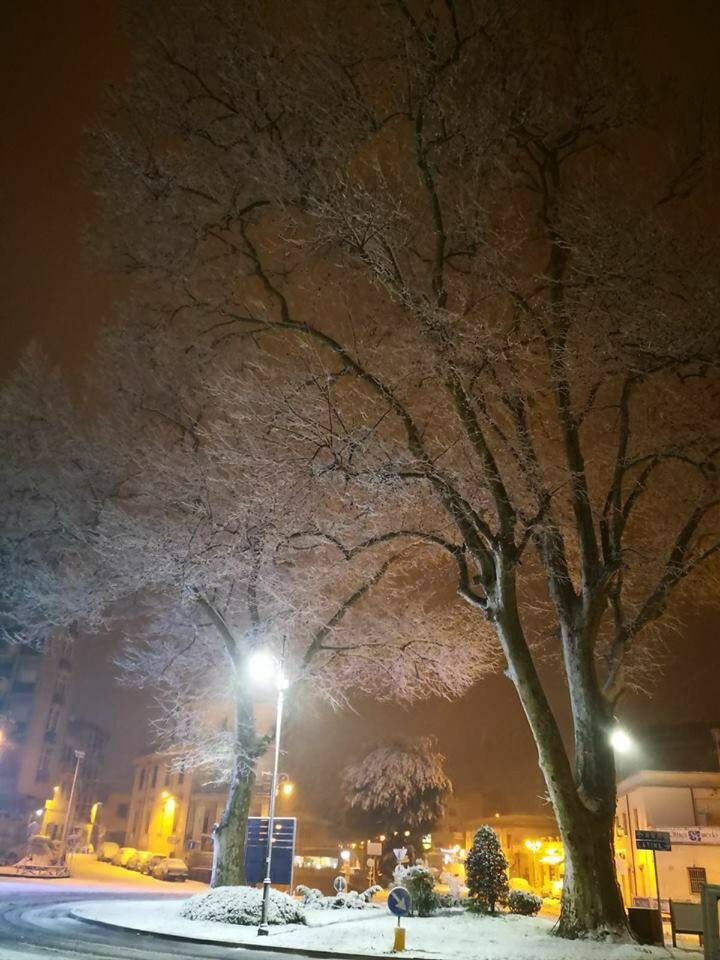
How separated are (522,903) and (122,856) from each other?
1435 inches

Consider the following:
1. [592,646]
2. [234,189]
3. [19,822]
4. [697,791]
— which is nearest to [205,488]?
[234,189]

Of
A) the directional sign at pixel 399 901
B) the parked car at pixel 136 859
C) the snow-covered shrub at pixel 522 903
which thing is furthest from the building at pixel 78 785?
the directional sign at pixel 399 901

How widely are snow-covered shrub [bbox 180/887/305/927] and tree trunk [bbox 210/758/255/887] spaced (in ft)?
7.58

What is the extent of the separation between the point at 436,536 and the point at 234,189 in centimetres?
821

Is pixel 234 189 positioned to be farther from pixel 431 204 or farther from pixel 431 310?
pixel 431 310

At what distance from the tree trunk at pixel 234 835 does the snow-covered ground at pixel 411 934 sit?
1.31 metres

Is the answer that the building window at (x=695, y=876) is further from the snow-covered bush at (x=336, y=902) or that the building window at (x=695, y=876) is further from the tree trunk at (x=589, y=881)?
the tree trunk at (x=589, y=881)

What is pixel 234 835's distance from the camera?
17.5 meters

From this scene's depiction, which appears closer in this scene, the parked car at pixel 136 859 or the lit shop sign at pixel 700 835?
the lit shop sign at pixel 700 835

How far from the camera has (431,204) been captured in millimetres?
13234

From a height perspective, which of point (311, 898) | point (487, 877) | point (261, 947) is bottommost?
point (311, 898)

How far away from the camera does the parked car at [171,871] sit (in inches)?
1471

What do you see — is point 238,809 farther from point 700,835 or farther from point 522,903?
point 700,835

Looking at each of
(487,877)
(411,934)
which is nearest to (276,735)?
(411,934)
